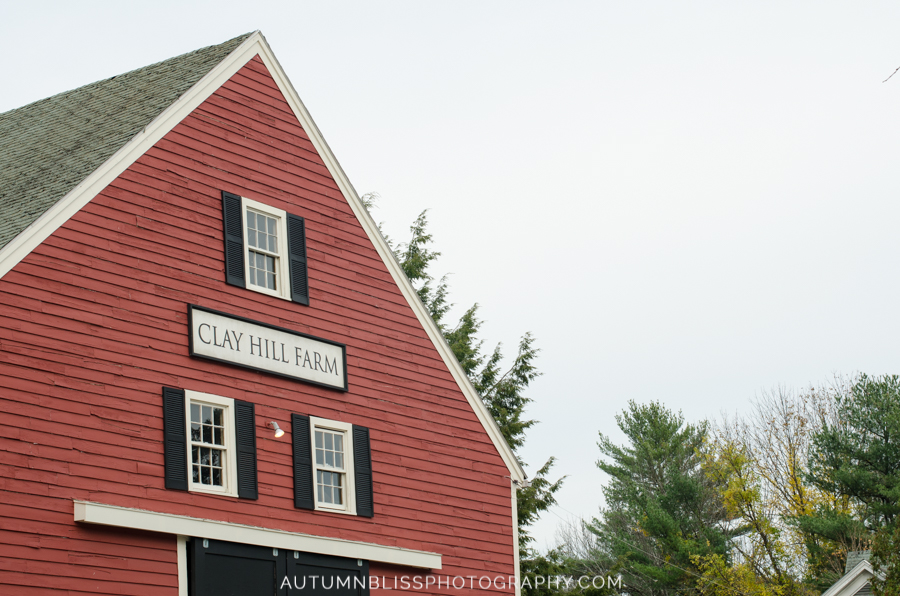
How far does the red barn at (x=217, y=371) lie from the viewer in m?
12.9

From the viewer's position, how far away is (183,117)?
1568cm

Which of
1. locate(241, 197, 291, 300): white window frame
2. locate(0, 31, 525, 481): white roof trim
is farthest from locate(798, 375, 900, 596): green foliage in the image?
locate(241, 197, 291, 300): white window frame

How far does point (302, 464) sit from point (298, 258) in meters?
3.14

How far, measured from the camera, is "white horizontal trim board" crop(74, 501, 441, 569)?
12867mm

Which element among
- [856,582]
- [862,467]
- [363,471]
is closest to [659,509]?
[862,467]

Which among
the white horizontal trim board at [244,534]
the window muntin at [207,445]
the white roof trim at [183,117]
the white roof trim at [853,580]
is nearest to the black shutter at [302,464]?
the white horizontal trim board at [244,534]

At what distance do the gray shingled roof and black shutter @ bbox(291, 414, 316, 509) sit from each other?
455 centimetres

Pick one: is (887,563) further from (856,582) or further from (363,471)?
(363,471)

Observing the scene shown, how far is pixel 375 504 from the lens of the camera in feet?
54.2

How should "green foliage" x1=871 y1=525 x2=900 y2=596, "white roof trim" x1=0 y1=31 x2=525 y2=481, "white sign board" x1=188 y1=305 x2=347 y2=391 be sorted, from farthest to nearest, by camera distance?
"green foliage" x1=871 y1=525 x2=900 y2=596
"white sign board" x1=188 y1=305 x2=347 y2=391
"white roof trim" x1=0 y1=31 x2=525 y2=481

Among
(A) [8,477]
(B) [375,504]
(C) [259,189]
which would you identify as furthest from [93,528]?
(C) [259,189]

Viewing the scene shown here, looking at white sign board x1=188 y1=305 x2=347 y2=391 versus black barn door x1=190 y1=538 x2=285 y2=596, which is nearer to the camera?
black barn door x1=190 y1=538 x2=285 y2=596

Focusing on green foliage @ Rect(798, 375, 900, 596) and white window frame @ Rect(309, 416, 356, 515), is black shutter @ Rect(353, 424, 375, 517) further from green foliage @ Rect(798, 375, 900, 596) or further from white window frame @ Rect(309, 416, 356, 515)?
green foliage @ Rect(798, 375, 900, 596)

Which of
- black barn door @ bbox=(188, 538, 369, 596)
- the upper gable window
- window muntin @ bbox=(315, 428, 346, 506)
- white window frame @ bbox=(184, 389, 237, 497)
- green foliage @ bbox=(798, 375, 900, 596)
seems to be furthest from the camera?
green foliage @ bbox=(798, 375, 900, 596)
